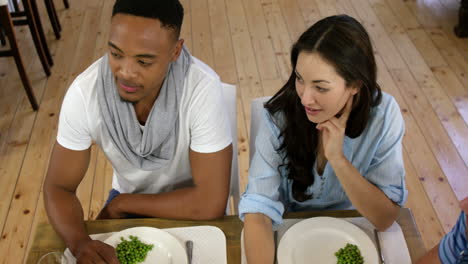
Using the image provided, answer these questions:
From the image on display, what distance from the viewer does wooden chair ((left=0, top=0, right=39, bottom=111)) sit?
8.74 feet

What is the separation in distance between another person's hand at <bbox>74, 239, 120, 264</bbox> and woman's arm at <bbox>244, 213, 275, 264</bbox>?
33cm

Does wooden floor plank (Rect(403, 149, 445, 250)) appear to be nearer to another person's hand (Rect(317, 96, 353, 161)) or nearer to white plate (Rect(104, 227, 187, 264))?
another person's hand (Rect(317, 96, 353, 161))

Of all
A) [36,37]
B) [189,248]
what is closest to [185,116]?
[189,248]

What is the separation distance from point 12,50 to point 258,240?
2.23 metres

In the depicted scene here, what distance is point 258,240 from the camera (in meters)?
1.17

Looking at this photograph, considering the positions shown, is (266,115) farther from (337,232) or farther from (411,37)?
(411,37)

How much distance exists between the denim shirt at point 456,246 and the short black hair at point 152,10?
0.86 meters

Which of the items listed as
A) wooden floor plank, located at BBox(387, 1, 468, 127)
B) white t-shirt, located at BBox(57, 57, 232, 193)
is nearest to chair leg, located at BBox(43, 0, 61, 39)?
white t-shirt, located at BBox(57, 57, 232, 193)

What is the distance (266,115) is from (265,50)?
2096mm

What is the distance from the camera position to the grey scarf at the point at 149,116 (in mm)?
1380

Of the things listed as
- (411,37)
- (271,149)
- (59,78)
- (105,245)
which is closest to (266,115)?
(271,149)

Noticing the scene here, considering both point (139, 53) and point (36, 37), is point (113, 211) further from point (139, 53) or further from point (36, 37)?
point (36, 37)

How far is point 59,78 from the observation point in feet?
10.5

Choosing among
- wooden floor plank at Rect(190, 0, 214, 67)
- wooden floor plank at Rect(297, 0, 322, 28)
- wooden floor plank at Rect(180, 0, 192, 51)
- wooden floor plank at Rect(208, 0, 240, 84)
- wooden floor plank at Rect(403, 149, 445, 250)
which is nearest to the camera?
wooden floor plank at Rect(403, 149, 445, 250)
